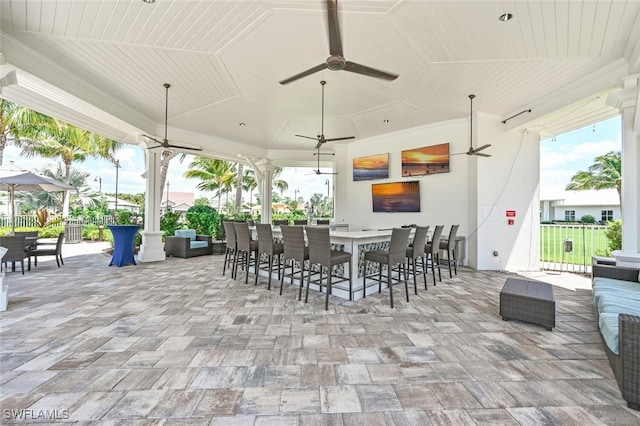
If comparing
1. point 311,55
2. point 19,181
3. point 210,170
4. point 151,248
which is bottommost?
point 151,248

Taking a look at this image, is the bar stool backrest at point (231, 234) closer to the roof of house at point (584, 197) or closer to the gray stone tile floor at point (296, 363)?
the gray stone tile floor at point (296, 363)

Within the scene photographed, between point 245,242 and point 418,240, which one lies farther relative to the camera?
point 245,242

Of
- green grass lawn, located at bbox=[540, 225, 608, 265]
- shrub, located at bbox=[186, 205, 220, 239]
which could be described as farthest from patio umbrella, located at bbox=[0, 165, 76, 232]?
green grass lawn, located at bbox=[540, 225, 608, 265]

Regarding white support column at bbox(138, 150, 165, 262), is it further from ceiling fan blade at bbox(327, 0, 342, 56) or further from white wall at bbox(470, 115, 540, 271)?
white wall at bbox(470, 115, 540, 271)

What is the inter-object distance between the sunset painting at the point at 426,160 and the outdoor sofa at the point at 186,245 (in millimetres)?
5715

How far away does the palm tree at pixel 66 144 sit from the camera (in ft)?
30.9

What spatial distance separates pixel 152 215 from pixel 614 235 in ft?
33.7

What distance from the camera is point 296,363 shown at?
6.64ft

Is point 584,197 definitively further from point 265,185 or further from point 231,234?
point 231,234

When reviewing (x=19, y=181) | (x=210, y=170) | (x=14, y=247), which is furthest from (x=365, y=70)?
(x=210, y=170)

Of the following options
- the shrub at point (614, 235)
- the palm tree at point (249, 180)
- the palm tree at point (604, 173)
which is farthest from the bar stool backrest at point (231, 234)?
the palm tree at point (604, 173)

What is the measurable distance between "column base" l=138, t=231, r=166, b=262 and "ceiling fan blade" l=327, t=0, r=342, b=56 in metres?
6.20

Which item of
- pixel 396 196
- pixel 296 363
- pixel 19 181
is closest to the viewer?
pixel 296 363

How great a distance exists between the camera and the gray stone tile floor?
1513mm
